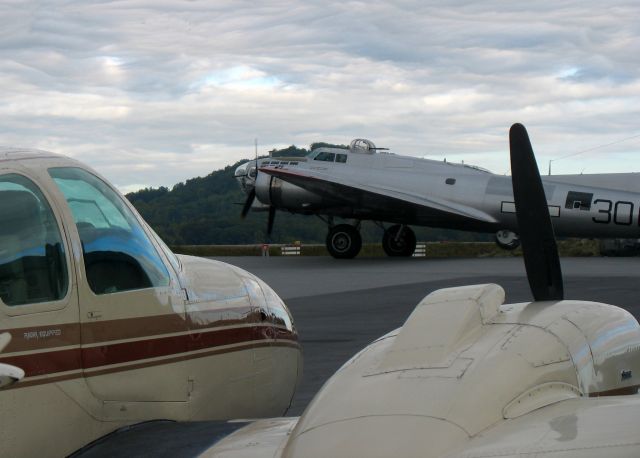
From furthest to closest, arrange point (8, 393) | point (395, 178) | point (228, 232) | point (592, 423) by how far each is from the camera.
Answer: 1. point (228, 232)
2. point (395, 178)
3. point (8, 393)
4. point (592, 423)

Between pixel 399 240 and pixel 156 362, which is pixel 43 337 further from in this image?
pixel 399 240

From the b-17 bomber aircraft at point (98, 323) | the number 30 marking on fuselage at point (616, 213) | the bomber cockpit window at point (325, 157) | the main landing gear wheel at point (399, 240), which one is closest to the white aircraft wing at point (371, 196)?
the bomber cockpit window at point (325, 157)

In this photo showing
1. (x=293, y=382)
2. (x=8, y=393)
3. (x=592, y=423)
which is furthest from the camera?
(x=293, y=382)

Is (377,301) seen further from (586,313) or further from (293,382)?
(586,313)

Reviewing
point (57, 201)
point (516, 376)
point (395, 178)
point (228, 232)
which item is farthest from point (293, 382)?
point (228, 232)

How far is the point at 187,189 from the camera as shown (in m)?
117

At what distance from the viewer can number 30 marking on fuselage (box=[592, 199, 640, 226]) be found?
98.1ft

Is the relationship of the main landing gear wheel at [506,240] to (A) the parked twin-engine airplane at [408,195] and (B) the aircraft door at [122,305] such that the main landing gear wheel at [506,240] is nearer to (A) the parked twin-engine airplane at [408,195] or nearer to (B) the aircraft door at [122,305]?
(A) the parked twin-engine airplane at [408,195]

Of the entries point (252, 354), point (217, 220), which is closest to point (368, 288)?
point (252, 354)

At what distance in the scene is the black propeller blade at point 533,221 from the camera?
4098mm

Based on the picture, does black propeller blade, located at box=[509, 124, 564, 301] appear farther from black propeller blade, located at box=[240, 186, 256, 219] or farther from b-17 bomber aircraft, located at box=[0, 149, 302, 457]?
black propeller blade, located at box=[240, 186, 256, 219]

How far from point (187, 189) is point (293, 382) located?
113m

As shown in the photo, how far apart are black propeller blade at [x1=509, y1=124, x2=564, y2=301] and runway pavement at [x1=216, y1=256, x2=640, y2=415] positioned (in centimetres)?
375

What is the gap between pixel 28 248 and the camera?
399 centimetres
